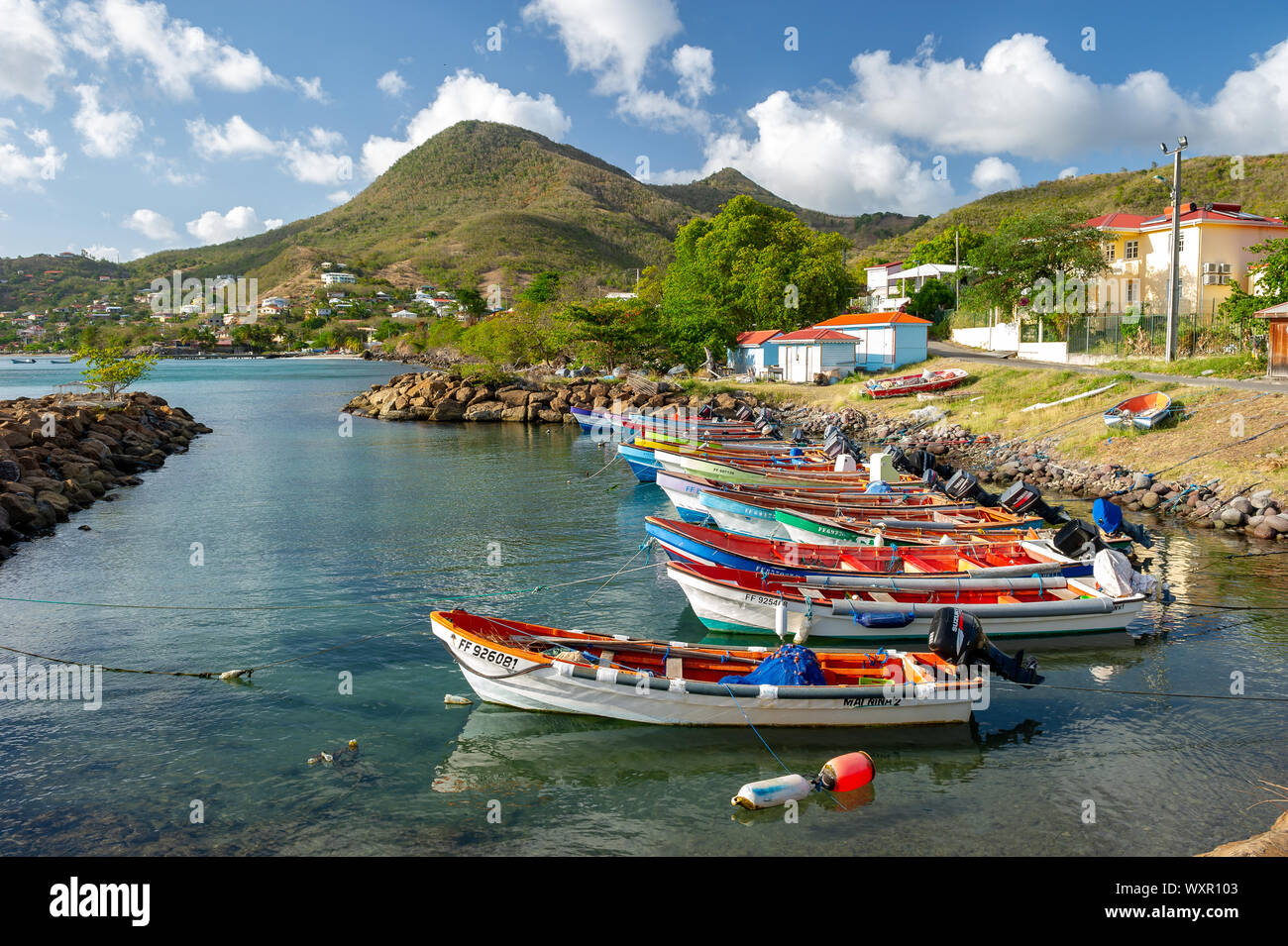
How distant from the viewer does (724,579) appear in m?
16.0

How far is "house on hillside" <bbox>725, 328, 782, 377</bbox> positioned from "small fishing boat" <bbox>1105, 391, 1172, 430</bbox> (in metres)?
30.1

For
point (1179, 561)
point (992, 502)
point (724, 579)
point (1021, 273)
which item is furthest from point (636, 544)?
point (1021, 273)

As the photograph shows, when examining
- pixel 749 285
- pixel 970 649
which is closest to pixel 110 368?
pixel 749 285

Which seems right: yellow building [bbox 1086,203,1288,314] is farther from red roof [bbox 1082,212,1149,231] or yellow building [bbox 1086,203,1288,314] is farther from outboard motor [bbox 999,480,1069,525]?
outboard motor [bbox 999,480,1069,525]

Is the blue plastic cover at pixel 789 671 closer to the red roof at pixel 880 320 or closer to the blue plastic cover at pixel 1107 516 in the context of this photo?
the blue plastic cover at pixel 1107 516

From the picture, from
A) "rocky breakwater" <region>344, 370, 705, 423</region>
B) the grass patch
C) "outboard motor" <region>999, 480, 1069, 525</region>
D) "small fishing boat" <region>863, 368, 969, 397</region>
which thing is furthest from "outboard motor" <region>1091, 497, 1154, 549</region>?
"rocky breakwater" <region>344, 370, 705, 423</region>

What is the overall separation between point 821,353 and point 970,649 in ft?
145

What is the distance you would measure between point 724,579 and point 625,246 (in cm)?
19073

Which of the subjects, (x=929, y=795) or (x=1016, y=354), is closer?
(x=929, y=795)

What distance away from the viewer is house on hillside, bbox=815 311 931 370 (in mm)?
53156

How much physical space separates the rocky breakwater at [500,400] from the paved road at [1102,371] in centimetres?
1593

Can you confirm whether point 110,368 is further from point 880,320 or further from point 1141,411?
point 1141,411
